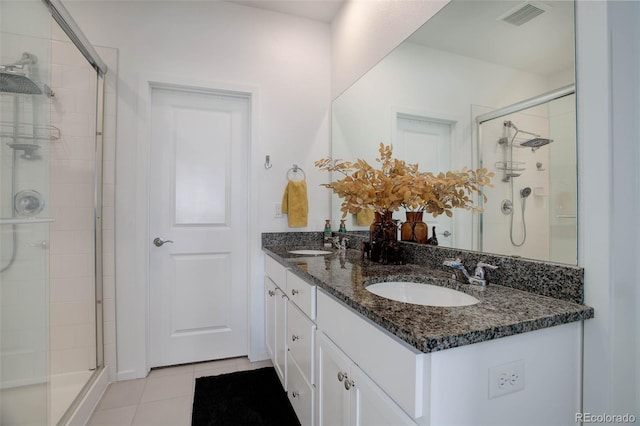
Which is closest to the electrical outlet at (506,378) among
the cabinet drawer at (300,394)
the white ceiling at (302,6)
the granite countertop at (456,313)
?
the granite countertop at (456,313)

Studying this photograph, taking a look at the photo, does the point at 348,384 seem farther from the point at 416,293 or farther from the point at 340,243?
the point at 340,243

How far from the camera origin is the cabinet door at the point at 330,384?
0.98 metres

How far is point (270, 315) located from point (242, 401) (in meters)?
0.50

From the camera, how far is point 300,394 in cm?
142

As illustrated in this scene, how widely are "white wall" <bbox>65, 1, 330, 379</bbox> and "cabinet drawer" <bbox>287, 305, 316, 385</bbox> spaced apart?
0.79 meters

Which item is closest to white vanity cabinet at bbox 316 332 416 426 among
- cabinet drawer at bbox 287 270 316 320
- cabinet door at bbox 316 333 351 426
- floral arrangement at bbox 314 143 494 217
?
cabinet door at bbox 316 333 351 426

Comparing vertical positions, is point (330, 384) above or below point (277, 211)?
below

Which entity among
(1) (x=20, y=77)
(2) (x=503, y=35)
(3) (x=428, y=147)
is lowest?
(3) (x=428, y=147)

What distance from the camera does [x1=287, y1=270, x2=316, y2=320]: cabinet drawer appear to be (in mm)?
1257

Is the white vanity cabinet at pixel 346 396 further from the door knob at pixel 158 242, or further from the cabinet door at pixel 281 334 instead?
the door knob at pixel 158 242

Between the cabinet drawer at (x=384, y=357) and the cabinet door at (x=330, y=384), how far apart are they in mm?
51

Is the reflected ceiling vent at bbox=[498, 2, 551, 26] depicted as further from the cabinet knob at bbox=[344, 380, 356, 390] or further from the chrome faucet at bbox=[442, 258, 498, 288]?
the cabinet knob at bbox=[344, 380, 356, 390]

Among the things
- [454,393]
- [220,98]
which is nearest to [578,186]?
[454,393]

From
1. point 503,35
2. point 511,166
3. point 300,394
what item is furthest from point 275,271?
point 503,35
